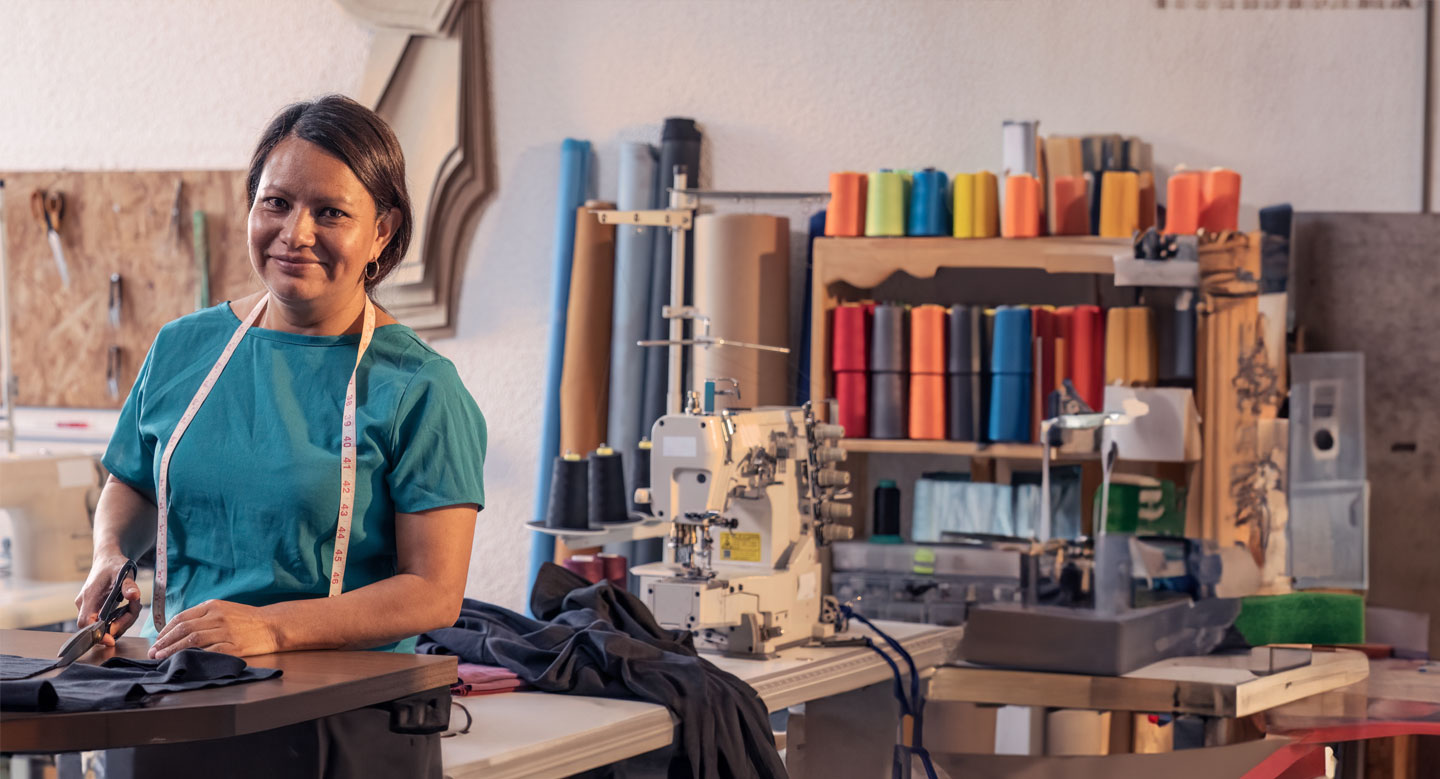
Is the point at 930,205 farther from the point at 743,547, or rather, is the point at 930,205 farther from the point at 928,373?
the point at 743,547

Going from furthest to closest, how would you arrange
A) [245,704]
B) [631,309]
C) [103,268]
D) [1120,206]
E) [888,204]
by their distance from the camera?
[103,268]
[631,309]
[888,204]
[1120,206]
[245,704]

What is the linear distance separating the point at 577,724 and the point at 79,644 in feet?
2.42

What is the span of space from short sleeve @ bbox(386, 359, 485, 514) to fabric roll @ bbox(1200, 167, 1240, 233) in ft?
7.96

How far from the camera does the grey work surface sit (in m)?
1.14

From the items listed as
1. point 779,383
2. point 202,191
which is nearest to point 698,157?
point 779,383

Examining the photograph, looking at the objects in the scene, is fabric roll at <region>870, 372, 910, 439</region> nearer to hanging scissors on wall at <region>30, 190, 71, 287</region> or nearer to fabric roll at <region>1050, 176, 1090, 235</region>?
fabric roll at <region>1050, 176, 1090, 235</region>

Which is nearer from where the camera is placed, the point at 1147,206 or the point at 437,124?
the point at 1147,206

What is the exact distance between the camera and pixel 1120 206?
3570 mm

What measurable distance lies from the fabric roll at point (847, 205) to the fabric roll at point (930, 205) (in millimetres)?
142

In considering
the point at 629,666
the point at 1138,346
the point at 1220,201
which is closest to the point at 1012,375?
the point at 1138,346

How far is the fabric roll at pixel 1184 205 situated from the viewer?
348 centimetres

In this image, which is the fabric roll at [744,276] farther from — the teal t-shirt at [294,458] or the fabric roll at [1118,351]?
the teal t-shirt at [294,458]

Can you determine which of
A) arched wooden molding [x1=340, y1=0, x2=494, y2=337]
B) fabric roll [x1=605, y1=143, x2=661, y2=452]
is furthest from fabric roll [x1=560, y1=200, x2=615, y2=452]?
arched wooden molding [x1=340, y1=0, x2=494, y2=337]

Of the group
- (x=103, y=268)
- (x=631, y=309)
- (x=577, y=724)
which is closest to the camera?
(x=577, y=724)
